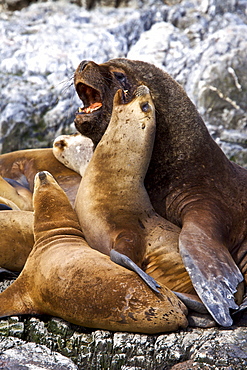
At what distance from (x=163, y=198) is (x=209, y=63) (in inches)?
172

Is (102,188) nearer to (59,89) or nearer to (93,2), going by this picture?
(59,89)

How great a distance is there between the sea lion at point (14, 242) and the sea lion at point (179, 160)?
1094 millimetres

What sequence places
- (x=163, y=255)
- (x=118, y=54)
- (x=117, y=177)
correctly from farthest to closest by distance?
(x=118, y=54)
(x=117, y=177)
(x=163, y=255)

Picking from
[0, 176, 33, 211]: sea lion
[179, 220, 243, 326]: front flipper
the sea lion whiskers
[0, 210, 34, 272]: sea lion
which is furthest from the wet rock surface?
[179, 220, 243, 326]: front flipper

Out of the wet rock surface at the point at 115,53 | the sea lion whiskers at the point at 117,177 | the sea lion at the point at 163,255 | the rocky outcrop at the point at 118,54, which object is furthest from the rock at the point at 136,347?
the rocky outcrop at the point at 118,54

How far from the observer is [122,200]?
4.49m

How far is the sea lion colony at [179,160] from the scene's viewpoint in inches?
184

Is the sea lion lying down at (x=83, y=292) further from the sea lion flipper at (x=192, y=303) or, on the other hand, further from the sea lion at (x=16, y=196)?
the sea lion at (x=16, y=196)

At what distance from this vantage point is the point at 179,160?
5.07 metres

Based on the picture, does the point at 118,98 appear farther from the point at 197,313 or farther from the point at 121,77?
the point at 197,313

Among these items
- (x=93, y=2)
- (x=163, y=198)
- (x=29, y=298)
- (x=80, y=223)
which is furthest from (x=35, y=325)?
(x=93, y=2)

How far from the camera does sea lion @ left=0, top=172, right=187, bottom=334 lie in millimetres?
3432

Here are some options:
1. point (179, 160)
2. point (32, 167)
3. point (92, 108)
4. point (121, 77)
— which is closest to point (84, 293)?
A: point (179, 160)

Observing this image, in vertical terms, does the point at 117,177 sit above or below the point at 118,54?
above
